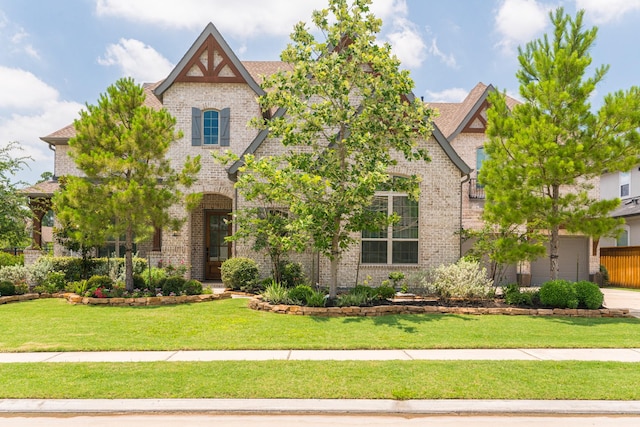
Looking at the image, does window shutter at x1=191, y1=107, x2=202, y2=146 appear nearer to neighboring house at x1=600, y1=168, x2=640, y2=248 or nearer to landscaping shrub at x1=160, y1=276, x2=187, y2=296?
landscaping shrub at x1=160, y1=276, x2=187, y2=296

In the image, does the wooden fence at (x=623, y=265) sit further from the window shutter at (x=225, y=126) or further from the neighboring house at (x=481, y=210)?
the window shutter at (x=225, y=126)

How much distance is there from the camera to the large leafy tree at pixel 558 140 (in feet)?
40.3

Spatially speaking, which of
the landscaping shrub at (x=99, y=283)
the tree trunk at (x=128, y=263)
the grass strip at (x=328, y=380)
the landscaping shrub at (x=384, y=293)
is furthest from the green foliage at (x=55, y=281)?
the landscaping shrub at (x=384, y=293)

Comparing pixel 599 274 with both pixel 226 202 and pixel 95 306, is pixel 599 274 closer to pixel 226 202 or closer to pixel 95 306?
pixel 226 202

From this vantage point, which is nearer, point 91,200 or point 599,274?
point 91,200

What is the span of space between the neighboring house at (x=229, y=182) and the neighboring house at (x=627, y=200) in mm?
13584

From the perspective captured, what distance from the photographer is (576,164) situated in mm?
12109

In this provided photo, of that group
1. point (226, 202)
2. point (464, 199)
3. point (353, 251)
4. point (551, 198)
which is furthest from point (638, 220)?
point (226, 202)

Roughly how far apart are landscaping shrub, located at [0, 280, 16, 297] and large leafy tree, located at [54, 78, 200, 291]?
9.31 ft

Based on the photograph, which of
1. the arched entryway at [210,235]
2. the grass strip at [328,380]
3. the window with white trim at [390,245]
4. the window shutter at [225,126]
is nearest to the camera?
the grass strip at [328,380]

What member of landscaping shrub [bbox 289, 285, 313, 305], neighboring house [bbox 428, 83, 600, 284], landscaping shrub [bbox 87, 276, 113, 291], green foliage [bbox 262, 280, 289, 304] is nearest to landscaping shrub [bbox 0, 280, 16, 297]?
landscaping shrub [bbox 87, 276, 113, 291]

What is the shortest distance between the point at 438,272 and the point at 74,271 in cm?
1257

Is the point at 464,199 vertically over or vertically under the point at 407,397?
over

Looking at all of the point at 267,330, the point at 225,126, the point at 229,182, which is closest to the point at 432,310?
the point at 267,330
